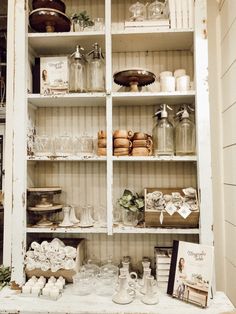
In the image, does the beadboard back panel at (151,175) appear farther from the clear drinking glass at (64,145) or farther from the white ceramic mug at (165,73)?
the white ceramic mug at (165,73)

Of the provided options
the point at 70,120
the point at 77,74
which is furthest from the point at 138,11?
the point at 70,120

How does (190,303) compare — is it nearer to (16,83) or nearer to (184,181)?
(184,181)

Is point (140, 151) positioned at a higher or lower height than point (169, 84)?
lower

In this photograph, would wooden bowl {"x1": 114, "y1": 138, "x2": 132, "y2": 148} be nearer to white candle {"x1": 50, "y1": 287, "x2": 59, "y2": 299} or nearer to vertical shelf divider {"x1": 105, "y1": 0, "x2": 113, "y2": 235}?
vertical shelf divider {"x1": 105, "y1": 0, "x2": 113, "y2": 235}

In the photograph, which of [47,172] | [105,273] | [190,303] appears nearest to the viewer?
[190,303]

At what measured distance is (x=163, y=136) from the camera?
5.74 ft

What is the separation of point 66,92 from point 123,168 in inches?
23.1

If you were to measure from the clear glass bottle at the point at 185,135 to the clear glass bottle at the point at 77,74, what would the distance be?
0.59m

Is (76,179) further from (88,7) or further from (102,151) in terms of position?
(88,7)

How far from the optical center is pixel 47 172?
6.46ft

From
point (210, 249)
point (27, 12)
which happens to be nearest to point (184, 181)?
point (210, 249)

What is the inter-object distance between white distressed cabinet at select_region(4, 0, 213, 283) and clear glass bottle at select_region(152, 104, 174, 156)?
0.09 metres

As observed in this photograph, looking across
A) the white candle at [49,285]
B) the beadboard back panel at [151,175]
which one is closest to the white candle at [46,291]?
the white candle at [49,285]

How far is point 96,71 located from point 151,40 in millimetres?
368
